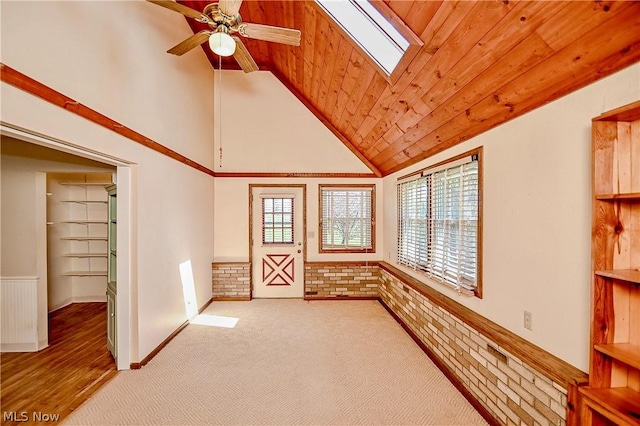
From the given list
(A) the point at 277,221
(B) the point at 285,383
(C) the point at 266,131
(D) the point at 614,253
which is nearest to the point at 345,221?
(A) the point at 277,221

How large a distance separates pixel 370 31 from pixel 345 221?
322 cm

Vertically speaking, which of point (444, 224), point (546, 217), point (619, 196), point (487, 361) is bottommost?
point (487, 361)

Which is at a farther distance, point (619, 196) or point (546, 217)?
point (546, 217)

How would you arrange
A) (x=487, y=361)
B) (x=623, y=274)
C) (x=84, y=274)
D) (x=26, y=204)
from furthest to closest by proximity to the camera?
(x=84, y=274)
(x=26, y=204)
(x=487, y=361)
(x=623, y=274)

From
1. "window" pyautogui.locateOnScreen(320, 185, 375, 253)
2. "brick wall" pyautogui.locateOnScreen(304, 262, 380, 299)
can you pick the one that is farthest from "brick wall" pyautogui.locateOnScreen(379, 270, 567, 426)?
"window" pyautogui.locateOnScreen(320, 185, 375, 253)

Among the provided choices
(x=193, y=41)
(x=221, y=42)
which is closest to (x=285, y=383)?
(x=221, y=42)

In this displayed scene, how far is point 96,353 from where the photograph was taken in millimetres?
3047

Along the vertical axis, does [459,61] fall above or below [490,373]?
above

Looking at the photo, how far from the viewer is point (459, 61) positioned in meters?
1.91

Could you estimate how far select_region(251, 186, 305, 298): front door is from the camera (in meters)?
5.15

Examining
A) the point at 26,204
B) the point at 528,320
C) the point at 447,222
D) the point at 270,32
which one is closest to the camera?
the point at 528,320

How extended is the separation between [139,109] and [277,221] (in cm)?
288

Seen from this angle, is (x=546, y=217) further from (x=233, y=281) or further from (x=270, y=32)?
(x=233, y=281)

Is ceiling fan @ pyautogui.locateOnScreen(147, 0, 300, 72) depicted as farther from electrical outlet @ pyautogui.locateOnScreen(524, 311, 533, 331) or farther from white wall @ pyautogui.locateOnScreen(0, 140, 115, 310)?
electrical outlet @ pyautogui.locateOnScreen(524, 311, 533, 331)
